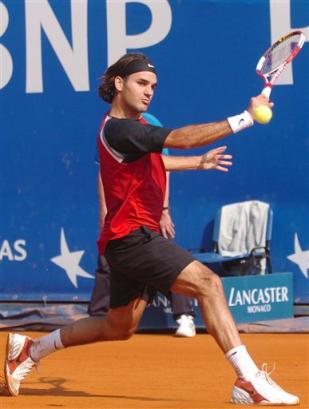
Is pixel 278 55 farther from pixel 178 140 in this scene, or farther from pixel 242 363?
pixel 242 363

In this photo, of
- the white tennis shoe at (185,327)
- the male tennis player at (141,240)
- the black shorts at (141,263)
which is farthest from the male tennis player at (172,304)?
the black shorts at (141,263)

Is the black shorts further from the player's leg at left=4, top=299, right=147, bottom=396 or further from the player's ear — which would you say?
the player's ear

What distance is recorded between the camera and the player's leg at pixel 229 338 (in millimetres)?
5359

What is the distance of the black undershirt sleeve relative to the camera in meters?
5.42

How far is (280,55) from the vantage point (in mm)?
6012

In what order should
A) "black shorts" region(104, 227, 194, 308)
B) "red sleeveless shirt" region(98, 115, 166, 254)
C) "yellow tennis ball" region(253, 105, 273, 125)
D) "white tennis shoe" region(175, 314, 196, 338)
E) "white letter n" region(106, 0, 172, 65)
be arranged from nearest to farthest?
"yellow tennis ball" region(253, 105, 273, 125) < "black shorts" region(104, 227, 194, 308) < "red sleeveless shirt" region(98, 115, 166, 254) < "white tennis shoe" region(175, 314, 196, 338) < "white letter n" region(106, 0, 172, 65)

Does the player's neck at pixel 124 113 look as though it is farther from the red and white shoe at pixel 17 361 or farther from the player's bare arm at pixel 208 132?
the red and white shoe at pixel 17 361

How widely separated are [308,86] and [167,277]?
3.89 meters

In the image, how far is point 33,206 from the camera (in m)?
9.73

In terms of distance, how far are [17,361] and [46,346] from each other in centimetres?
18

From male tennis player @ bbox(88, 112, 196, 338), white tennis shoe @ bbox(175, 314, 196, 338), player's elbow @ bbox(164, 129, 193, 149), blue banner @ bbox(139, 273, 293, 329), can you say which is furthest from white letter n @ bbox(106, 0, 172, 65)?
player's elbow @ bbox(164, 129, 193, 149)

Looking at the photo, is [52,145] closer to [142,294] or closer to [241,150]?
[241,150]

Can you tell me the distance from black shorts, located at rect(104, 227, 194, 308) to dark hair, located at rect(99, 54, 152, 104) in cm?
79

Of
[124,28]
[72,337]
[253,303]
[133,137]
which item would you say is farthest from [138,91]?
[124,28]
